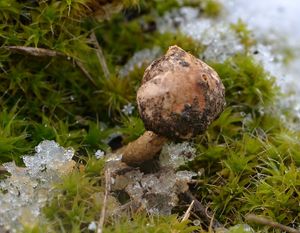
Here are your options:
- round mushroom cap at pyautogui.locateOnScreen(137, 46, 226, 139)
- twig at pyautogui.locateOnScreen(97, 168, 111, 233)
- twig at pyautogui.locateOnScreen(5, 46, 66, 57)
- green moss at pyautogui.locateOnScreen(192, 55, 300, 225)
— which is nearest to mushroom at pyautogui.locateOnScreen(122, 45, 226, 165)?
round mushroom cap at pyautogui.locateOnScreen(137, 46, 226, 139)

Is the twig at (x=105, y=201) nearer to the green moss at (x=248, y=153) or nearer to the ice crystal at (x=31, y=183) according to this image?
the ice crystal at (x=31, y=183)

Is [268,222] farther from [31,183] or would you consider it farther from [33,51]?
[33,51]

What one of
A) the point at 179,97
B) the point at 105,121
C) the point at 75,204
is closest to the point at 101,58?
the point at 105,121

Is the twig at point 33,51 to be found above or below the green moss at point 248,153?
above

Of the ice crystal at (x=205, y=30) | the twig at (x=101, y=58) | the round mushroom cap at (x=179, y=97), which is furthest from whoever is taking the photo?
the ice crystal at (x=205, y=30)

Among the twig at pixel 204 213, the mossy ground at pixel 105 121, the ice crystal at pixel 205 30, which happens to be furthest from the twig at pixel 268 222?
the ice crystal at pixel 205 30

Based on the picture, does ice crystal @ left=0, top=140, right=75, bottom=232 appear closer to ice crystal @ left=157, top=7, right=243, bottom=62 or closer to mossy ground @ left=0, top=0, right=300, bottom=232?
mossy ground @ left=0, top=0, right=300, bottom=232
